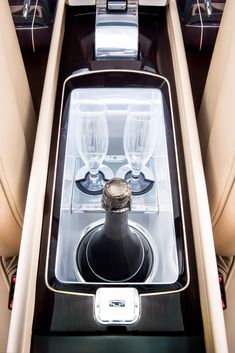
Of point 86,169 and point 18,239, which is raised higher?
point 86,169

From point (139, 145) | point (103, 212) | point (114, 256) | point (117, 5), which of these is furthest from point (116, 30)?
point (114, 256)

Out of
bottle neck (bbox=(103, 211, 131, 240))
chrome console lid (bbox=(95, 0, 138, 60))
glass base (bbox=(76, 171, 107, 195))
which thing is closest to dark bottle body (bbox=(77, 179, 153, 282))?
bottle neck (bbox=(103, 211, 131, 240))

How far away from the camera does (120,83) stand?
0.83 m

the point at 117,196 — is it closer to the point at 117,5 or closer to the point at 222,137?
the point at 222,137

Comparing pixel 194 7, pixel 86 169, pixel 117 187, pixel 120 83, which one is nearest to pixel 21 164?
pixel 86 169

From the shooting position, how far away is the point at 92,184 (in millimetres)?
762

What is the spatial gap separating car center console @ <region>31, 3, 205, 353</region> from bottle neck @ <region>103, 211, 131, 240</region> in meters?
0.06

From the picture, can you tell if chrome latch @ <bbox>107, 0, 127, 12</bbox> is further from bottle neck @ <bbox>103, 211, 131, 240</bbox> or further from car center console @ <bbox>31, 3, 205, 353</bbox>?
bottle neck @ <bbox>103, 211, 131, 240</bbox>

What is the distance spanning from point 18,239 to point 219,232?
42 cm

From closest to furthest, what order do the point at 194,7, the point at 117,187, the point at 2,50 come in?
1. the point at 117,187
2. the point at 2,50
3. the point at 194,7

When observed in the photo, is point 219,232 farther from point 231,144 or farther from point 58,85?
point 58,85

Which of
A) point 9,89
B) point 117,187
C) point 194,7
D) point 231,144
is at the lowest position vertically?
point 117,187

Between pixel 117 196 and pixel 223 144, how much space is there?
311 millimetres

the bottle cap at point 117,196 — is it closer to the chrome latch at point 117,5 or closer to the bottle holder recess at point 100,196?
the bottle holder recess at point 100,196
